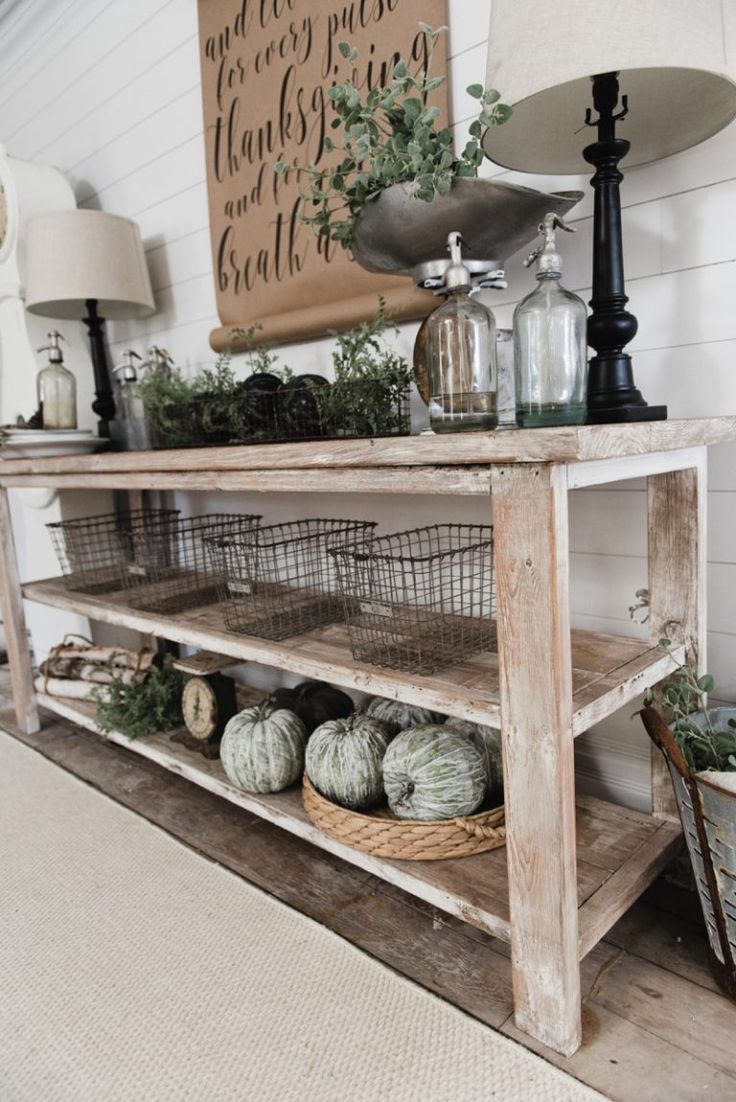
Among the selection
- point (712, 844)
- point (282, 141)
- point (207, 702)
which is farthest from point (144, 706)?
point (282, 141)

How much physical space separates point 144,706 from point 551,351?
1386mm

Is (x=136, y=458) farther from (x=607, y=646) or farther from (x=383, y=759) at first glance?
(x=607, y=646)

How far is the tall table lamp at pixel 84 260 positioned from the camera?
2.11m

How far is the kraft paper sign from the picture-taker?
1.61 m

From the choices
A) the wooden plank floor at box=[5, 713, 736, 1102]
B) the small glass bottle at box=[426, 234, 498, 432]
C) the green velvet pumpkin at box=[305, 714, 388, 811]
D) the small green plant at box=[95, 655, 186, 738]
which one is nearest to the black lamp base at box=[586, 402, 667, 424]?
the small glass bottle at box=[426, 234, 498, 432]

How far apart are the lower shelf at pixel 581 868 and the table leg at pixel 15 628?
3.63ft

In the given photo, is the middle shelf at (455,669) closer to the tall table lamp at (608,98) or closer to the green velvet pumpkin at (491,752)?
the green velvet pumpkin at (491,752)

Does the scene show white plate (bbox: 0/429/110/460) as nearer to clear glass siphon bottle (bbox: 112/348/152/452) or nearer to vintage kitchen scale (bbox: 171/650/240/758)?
clear glass siphon bottle (bbox: 112/348/152/452)

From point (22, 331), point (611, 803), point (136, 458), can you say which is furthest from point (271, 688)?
point (22, 331)

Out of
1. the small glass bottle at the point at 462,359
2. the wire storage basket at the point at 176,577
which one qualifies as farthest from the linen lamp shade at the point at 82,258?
the small glass bottle at the point at 462,359

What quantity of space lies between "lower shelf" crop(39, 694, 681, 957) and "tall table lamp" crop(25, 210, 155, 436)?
5.03 feet

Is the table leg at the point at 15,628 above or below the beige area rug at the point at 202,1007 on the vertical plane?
above

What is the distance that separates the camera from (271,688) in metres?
2.18

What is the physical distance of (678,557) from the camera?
49.2 inches
